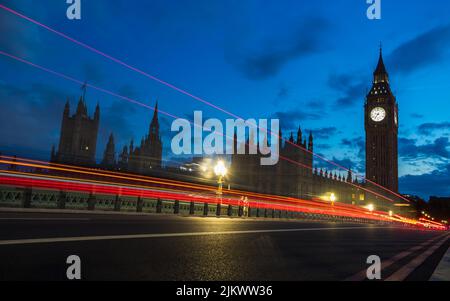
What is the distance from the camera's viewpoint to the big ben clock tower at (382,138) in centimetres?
11525

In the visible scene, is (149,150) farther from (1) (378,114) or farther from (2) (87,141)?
(1) (378,114)

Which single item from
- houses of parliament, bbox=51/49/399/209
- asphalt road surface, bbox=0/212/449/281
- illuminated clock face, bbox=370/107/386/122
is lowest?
asphalt road surface, bbox=0/212/449/281

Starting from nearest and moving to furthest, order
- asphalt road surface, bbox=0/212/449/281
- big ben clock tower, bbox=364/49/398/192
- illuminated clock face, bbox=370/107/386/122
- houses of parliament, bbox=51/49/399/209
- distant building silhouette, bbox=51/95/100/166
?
asphalt road surface, bbox=0/212/449/281 → houses of parliament, bbox=51/49/399/209 → distant building silhouette, bbox=51/95/100/166 → big ben clock tower, bbox=364/49/398/192 → illuminated clock face, bbox=370/107/386/122

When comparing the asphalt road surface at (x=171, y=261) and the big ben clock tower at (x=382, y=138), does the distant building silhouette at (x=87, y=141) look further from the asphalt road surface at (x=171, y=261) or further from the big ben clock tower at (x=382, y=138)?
the asphalt road surface at (x=171, y=261)

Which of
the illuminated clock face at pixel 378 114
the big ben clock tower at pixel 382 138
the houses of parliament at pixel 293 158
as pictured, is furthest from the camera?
the illuminated clock face at pixel 378 114

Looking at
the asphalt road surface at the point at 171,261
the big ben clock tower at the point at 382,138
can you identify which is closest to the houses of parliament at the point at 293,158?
the big ben clock tower at the point at 382,138

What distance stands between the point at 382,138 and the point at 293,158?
158ft

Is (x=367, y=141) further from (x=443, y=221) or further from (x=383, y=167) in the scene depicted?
(x=443, y=221)

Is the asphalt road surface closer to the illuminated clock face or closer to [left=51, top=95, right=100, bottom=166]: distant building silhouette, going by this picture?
[left=51, top=95, right=100, bottom=166]: distant building silhouette

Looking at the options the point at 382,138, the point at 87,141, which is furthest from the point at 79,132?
the point at 382,138

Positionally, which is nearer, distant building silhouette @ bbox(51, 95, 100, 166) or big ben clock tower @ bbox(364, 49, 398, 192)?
distant building silhouette @ bbox(51, 95, 100, 166)

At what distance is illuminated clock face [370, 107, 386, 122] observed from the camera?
120 m

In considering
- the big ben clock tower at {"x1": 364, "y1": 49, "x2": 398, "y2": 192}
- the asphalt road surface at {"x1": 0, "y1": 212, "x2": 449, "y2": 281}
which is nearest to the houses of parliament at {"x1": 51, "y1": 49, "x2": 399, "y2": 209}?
the big ben clock tower at {"x1": 364, "y1": 49, "x2": 398, "y2": 192}
